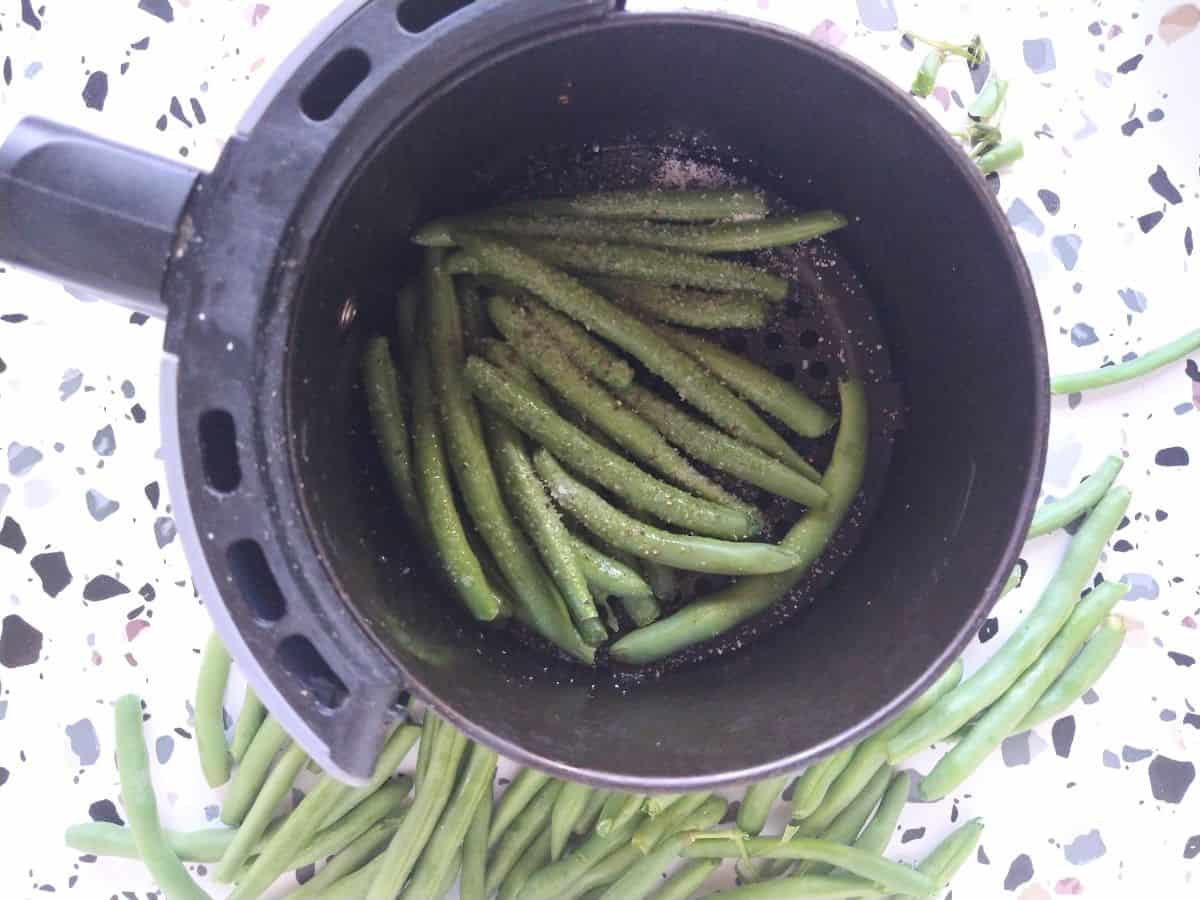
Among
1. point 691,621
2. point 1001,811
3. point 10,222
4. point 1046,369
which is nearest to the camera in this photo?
point 10,222

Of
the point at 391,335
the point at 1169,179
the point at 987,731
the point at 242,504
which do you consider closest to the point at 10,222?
the point at 242,504

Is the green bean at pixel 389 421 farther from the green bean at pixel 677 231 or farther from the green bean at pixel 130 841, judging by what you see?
the green bean at pixel 130 841

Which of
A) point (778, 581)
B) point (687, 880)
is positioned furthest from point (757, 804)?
point (778, 581)

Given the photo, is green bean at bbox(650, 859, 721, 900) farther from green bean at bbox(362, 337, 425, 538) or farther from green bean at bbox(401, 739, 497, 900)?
green bean at bbox(362, 337, 425, 538)

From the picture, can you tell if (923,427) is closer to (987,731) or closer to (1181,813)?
(987,731)

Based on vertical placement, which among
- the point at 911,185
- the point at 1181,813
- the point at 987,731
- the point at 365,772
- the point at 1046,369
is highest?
the point at 911,185

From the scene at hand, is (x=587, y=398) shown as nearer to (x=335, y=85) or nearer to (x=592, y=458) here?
(x=592, y=458)
